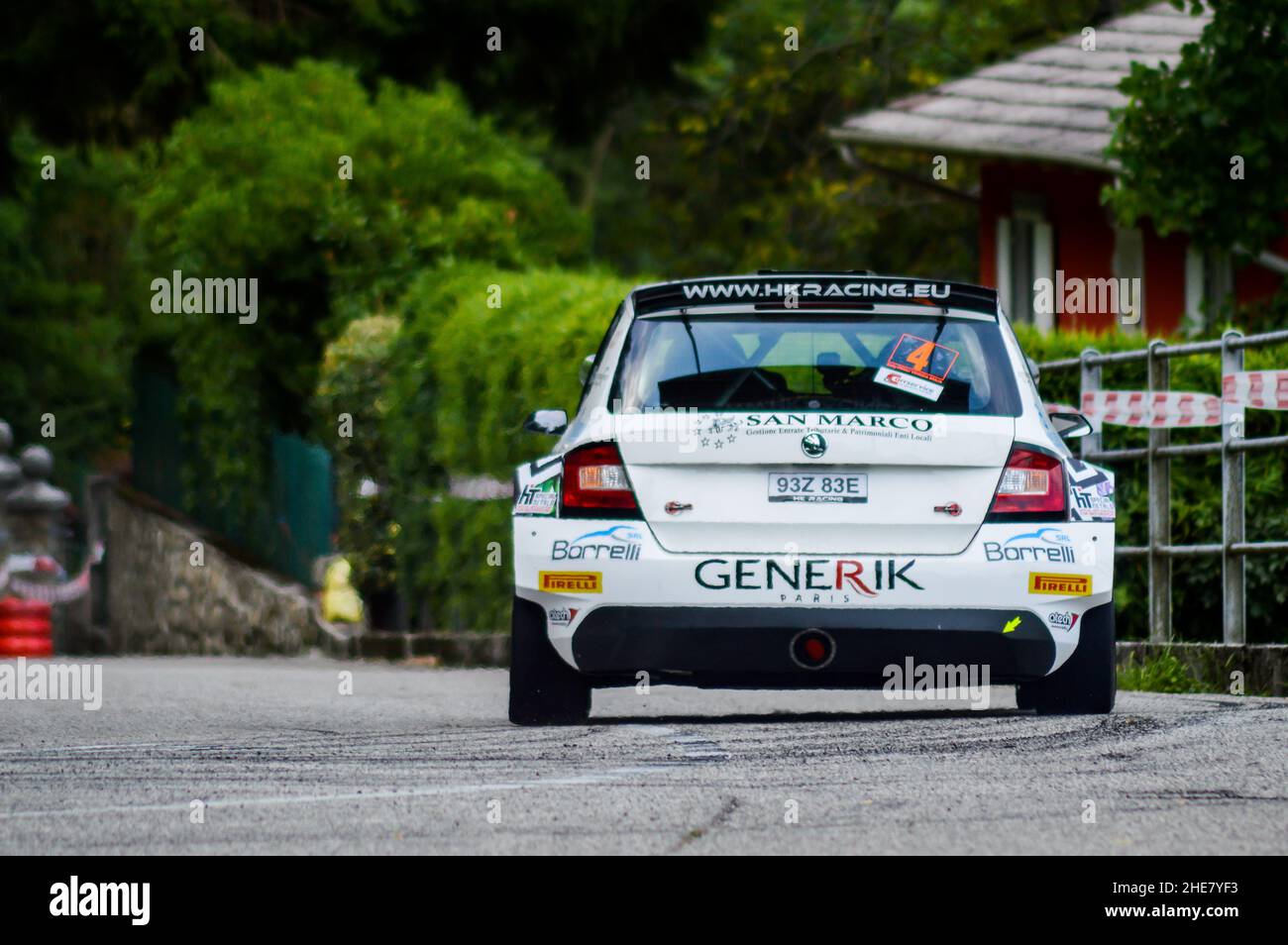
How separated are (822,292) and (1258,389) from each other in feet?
12.0

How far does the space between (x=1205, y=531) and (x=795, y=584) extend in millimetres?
4842

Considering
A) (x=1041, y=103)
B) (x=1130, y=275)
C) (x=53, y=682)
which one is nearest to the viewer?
(x=53, y=682)

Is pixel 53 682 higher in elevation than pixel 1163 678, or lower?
lower

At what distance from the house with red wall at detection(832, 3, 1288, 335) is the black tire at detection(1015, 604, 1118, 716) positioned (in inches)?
479

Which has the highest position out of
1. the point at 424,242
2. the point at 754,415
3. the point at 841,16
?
the point at 841,16

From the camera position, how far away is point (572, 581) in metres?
9.67

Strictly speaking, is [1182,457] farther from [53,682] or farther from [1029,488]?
[53,682]

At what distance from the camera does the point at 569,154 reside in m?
45.8

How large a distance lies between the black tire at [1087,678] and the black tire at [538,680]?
1.74m

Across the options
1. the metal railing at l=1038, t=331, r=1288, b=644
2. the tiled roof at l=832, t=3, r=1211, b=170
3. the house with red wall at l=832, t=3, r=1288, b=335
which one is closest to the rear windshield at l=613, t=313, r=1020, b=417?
the metal railing at l=1038, t=331, r=1288, b=644
